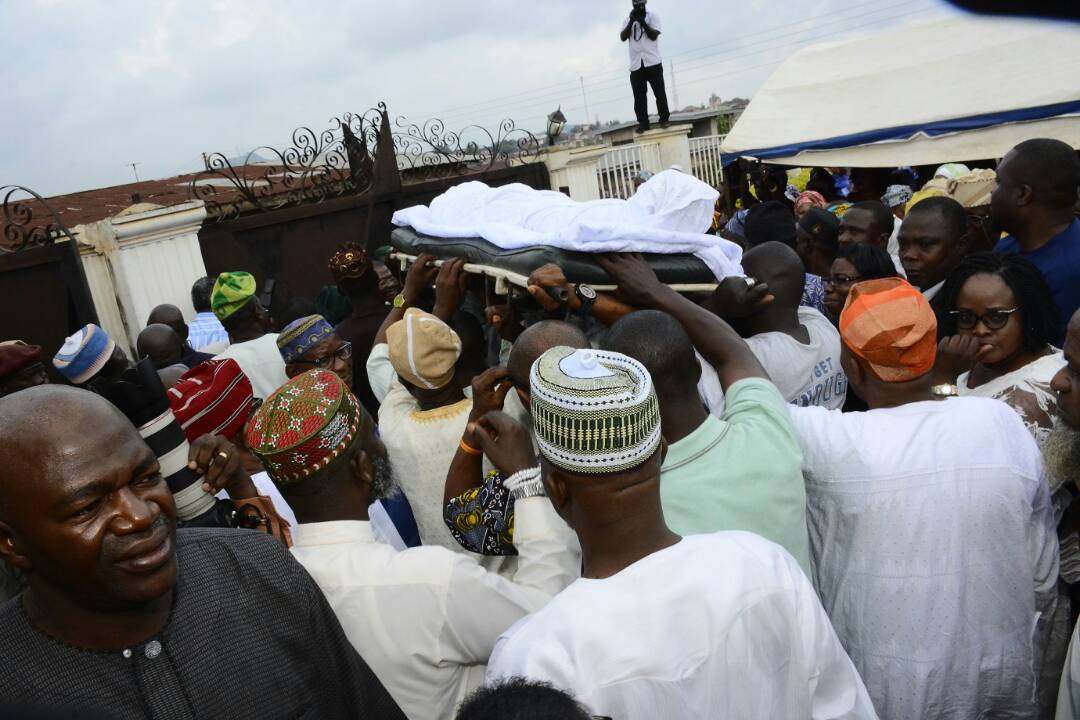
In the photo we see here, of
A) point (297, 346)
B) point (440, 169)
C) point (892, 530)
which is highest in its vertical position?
point (440, 169)

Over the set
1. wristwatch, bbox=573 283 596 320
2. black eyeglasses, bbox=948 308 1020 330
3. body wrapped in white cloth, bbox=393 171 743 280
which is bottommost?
black eyeglasses, bbox=948 308 1020 330

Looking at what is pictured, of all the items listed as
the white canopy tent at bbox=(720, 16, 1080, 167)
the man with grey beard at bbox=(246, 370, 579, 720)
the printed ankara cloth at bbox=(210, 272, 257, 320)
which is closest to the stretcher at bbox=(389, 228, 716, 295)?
the man with grey beard at bbox=(246, 370, 579, 720)

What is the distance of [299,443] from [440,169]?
7.09 meters

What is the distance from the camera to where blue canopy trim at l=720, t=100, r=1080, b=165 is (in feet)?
17.7

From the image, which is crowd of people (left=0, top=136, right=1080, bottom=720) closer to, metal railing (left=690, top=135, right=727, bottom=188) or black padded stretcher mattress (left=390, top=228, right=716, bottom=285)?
black padded stretcher mattress (left=390, top=228, right=716, bottom=285)

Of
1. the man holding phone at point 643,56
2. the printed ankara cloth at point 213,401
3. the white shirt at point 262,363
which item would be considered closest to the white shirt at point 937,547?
the printed ankara cloth at point 213,401

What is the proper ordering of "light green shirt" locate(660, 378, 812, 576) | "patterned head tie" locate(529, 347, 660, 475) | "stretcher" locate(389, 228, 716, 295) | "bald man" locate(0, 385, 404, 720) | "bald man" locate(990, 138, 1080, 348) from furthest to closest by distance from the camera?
1. "bald man" locate(990, 138, 1080, 348)
2. "stretcher" locate(389, 228, 716, 295)
3. "light green shirt" locate(660, 378, 812, 576)
4. "patterned head tie" locate(529, 347, 660, 475)
5. "bald man" locate(0, 385, 404, 720)

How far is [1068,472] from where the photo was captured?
2223 millimetres

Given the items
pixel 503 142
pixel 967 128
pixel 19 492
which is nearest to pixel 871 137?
pixel 967 128

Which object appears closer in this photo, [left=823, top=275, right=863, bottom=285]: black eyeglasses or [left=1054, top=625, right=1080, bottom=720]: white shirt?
[left=1054, top=625, right=1080, bottom=720]: white shirt

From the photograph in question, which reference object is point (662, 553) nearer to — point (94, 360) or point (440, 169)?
point (94, 360)

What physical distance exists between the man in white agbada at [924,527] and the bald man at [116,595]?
1.44 metres

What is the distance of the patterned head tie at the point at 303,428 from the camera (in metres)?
2.03

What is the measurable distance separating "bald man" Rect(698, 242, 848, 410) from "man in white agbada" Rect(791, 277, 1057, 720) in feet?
2.27
